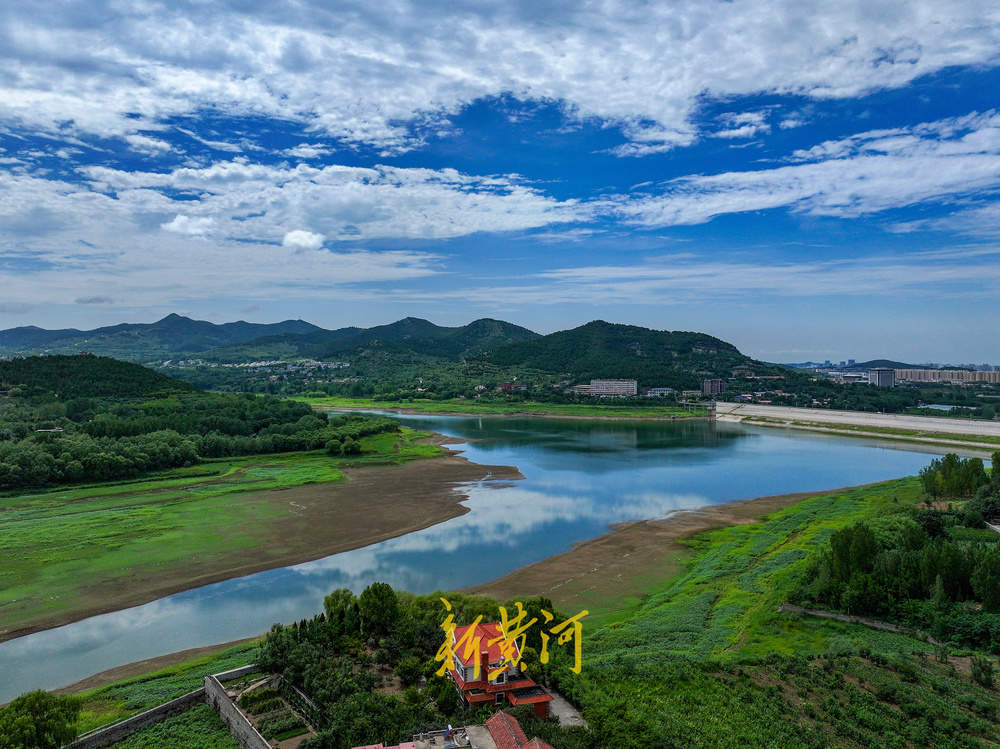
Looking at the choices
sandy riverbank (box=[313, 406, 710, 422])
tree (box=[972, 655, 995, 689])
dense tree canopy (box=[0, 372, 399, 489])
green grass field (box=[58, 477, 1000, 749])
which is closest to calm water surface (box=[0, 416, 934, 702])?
green grass field (box=[58, 477, 1000, 749])

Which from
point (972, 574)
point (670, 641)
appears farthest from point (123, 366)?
point (972, 574)

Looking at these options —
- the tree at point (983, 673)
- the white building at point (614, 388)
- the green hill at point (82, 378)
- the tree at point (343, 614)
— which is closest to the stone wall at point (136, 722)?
the tree at point (343, 614)

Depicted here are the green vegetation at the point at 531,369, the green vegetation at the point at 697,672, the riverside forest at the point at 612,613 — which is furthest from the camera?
the green vegetation at the point at 531,369

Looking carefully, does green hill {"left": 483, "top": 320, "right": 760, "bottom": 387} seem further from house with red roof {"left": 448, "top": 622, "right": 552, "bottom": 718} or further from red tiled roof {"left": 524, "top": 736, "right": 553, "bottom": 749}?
red tiled roof {"left": 524, "top": 736, "right": 553, "bottom": 749}

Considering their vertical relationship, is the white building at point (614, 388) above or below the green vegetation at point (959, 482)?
above

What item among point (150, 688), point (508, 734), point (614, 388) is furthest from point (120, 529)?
point (614, 388)

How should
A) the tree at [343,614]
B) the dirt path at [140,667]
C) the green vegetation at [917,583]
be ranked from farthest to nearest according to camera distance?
the green vegetation at [917,583], the tree at [343,614], the dirt path at [140,667]

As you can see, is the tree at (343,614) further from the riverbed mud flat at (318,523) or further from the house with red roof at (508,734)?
the riverbed mud flat at (318,523)
